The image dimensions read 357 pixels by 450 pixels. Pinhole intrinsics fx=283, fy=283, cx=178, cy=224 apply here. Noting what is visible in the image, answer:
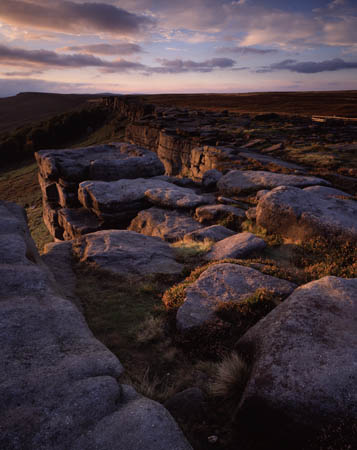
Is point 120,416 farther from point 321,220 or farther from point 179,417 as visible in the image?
point 321,220

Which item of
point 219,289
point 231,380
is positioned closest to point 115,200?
point 219,289

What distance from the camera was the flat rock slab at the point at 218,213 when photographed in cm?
1346

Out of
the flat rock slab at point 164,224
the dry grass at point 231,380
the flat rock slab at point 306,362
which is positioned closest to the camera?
the flat rock slab at point 306,362

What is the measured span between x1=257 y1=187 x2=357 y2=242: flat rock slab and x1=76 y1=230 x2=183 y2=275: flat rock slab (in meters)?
4.24

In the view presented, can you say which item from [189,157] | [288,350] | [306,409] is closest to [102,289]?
[288,350]

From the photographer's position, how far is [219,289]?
729 centimetres

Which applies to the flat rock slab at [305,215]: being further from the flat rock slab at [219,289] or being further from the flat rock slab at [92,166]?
the flat rock slab at [92,166]

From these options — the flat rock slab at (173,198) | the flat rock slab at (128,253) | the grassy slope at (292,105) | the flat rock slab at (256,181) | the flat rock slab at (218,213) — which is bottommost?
the flat rock slab at (128,253)

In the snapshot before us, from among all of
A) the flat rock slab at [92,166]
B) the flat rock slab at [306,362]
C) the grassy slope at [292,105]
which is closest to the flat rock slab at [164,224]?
the flat rock slab at [92,166]

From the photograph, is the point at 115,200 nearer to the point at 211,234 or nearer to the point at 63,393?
the point at 211,234

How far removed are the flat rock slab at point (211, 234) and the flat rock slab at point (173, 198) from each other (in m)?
3.03

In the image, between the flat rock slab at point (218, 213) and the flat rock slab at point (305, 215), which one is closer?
the flat rock slab at point (305, 215)

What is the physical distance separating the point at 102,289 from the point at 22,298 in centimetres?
321

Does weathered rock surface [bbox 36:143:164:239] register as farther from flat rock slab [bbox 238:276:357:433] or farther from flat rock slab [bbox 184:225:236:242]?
flat rock slab [bbox 238:276:357:433]
